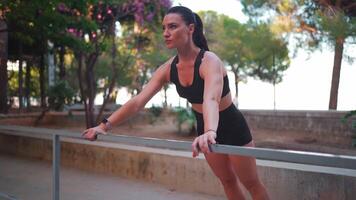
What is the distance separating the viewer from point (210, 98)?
2258 millimetres

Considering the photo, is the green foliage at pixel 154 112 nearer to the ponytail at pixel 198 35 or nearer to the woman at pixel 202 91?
the woman at pixel 202 91

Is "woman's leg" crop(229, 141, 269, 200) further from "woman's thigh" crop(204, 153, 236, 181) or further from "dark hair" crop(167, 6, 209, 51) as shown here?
"dark hair" crop(167, 6, 209, 51)

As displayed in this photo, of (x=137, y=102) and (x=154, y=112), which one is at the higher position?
(x=137, y=102)

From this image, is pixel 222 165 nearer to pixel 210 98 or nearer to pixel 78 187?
pixel 210 98

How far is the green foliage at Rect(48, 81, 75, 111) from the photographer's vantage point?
11555mm

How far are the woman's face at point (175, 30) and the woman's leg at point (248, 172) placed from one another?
681 mm

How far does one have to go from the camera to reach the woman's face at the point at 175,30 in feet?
8.01

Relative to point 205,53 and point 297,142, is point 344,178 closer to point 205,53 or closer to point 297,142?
point 205,53

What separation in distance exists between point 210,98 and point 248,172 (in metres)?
0.52

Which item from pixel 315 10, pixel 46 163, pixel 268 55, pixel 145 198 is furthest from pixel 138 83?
pixel 145 198

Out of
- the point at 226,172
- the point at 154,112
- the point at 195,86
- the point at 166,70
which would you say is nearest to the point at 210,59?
the point at 195,86

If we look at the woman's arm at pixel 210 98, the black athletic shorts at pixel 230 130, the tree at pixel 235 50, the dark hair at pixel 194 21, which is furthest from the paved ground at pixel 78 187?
the tree at pixel 235 50

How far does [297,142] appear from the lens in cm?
957

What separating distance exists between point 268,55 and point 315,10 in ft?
23.8
